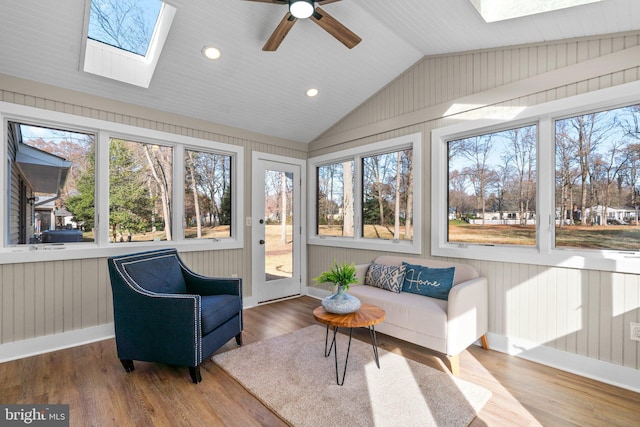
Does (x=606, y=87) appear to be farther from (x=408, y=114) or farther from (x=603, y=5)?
(x=408, y=114)

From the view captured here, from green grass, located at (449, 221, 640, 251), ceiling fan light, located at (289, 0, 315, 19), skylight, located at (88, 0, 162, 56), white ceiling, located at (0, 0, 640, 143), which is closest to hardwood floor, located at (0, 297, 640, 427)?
green grass, located at (449, 221, 640, 251)

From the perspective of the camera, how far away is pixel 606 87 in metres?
2.34

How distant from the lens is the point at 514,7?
2.35m

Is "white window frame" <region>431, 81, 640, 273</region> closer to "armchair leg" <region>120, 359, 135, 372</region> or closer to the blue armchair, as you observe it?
the blue armchair

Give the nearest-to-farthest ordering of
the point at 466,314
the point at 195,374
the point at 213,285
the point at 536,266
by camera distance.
→ the point at 195,374 → the point at 466,314 → the point at 536,266 → the point at 213,285

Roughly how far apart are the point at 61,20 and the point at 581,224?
4.60 metres

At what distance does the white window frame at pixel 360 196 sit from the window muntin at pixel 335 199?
67 millimetres

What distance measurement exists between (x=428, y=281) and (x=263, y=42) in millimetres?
2883

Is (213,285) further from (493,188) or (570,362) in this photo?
(570,362)

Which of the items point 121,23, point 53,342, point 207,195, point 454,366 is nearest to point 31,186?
point 53,342

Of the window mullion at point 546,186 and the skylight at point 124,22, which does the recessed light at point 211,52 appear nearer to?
the skylight at point 124,22

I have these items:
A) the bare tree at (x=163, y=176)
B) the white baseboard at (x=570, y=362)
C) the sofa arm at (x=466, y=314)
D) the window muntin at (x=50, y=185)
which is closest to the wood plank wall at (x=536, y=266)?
the white baseboard at (x=570, y=362)

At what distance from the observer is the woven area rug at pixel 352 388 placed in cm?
189

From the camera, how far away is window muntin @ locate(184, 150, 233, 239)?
3.87 metres
